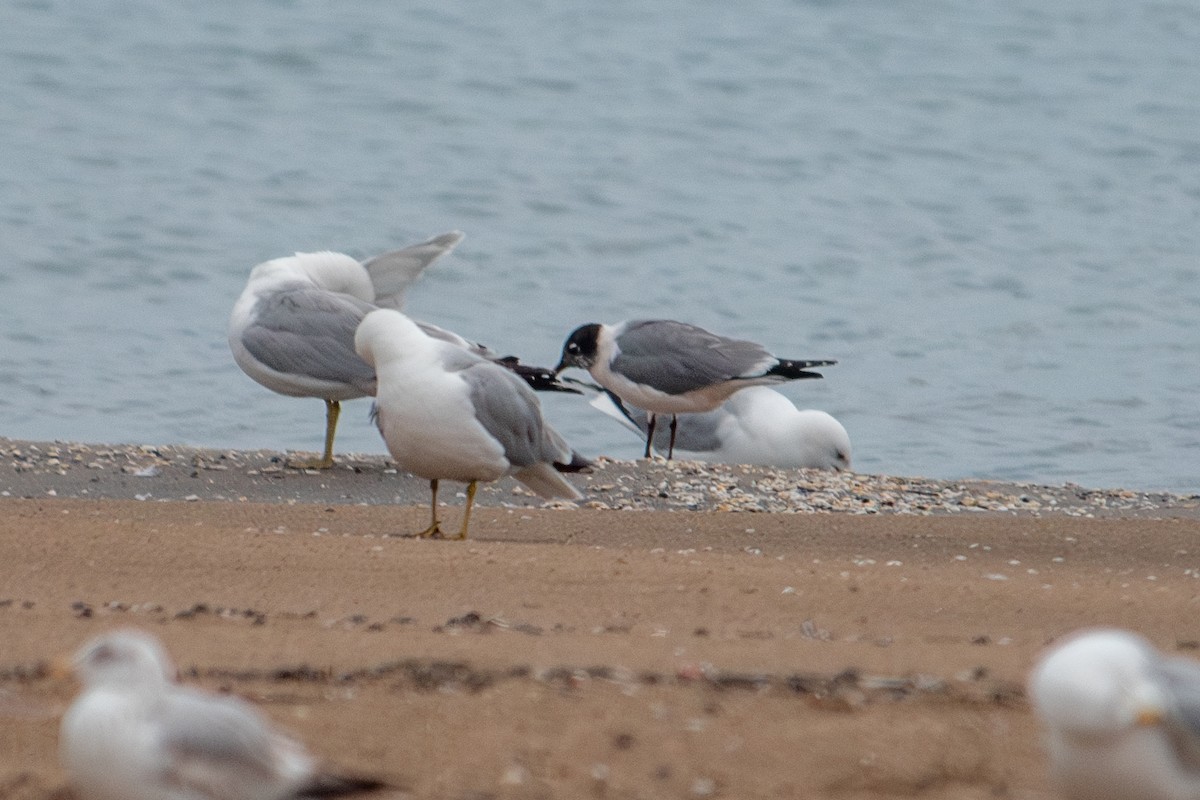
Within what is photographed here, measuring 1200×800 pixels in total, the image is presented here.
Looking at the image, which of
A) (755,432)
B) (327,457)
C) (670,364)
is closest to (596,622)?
(327,457)

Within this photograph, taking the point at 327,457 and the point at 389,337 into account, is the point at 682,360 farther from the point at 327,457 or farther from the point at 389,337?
the point at 389,337

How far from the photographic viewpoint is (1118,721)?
3.02 m

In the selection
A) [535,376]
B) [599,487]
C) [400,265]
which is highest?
[400,265]

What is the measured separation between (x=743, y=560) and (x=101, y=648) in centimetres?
318

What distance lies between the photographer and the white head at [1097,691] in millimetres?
3004

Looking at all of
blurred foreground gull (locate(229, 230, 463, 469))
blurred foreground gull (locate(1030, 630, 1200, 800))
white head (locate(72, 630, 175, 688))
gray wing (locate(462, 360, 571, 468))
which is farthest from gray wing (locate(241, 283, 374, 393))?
blurred foreground gull (locate(1030, 630, 1200, 800))

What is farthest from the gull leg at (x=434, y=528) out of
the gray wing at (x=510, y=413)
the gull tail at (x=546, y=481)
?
the gull tail at (x=546, y=481)

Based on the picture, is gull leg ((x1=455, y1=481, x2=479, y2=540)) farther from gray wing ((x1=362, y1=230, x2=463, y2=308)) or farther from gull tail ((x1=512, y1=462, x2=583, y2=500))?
gray wing ((x1=362, y1=230, x2=463, y2=308))

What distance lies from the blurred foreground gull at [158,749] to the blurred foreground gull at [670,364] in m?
6.85

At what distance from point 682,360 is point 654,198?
21.9 ft

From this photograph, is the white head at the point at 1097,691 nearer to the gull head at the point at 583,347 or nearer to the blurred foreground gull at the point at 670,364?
the blurred foreground gull at the point at 670,364

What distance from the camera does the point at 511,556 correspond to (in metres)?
5.77

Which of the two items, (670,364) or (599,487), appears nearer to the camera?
(599,487)

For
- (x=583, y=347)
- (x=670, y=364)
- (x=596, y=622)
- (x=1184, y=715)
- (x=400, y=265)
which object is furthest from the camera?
(x=583, y=347)
